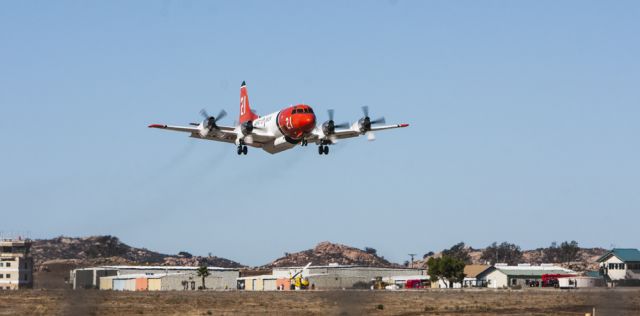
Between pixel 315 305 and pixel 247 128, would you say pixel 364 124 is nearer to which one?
pixel 247 128

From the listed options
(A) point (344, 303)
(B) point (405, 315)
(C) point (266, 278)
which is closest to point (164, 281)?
(C) point (266, 278)

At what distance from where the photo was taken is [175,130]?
99.2 m

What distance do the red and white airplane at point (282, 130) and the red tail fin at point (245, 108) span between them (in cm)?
636

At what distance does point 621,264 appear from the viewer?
191375 millimetres

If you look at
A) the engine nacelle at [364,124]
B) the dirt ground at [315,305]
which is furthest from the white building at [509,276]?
the engine nacelle at [364,124]

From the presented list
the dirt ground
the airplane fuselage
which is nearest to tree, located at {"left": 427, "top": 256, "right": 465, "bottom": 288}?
the dirt ground

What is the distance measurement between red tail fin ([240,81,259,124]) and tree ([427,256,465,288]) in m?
75.8

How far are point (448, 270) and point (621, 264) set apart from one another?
37600 mm

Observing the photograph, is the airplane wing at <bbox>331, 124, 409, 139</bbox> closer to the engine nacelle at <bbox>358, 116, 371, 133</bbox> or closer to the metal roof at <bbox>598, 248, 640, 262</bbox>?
the engine nacelle at <bbox>358, 116, 371, 133</bbox>

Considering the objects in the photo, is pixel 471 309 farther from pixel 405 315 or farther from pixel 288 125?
pixel 288 125

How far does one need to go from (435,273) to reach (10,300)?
89.3m

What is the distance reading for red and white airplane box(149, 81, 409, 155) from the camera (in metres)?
93.9

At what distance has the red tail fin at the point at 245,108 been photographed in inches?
4239

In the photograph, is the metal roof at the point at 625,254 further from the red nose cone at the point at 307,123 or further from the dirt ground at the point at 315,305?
the red nose cone at the point at 307,123
